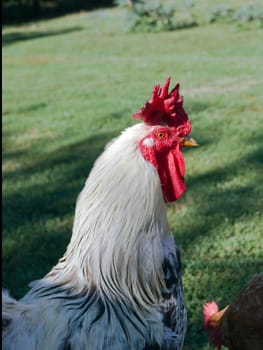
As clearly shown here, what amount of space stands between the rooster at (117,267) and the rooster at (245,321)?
637 millimetres

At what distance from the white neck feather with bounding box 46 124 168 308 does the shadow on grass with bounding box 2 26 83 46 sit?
16127 millimetres

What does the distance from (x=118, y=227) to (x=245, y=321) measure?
105cm

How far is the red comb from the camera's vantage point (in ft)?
9.07

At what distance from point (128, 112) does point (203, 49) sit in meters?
5.84

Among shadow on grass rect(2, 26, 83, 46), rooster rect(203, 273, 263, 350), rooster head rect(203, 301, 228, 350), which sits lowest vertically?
shadow on grass rect(2, 26, 83, 46)

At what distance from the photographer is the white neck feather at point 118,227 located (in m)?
2.62

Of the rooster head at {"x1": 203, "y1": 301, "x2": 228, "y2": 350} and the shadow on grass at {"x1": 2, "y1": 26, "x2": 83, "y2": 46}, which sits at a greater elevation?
the rooster head at {"x1": 203, "y1": 301, "x2": 228, "y2": 350}

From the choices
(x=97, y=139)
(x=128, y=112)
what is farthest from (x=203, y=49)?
(x=97, y=139)

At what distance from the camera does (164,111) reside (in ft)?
9.20

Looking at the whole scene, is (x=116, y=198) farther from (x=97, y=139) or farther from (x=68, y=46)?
(x=68, y=46)

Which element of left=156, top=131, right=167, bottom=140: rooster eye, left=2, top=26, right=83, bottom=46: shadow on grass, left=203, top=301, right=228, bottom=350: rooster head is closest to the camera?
left=156, top=131, right=167, bottom=140: rooster eye

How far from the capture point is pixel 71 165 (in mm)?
6648

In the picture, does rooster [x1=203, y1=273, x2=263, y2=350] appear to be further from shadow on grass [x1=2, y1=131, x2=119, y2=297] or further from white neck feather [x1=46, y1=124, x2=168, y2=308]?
shadow on grass [x1=2, y1=131, x2=119, y2=297]

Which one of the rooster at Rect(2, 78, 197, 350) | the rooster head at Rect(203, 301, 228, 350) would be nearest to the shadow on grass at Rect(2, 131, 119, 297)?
the rooster head at Rect(203, 301, 228, 350)
